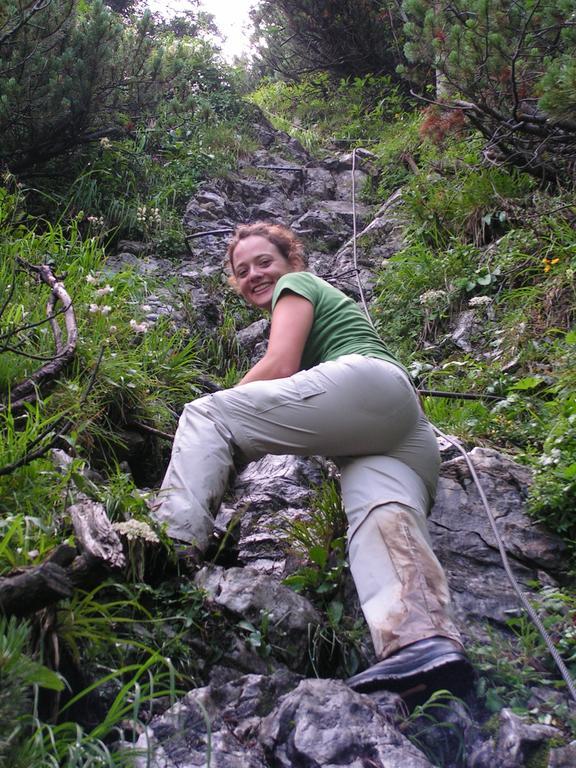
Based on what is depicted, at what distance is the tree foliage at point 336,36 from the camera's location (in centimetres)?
1053

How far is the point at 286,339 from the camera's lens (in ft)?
9.98

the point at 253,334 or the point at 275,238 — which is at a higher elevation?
the point at 275,238

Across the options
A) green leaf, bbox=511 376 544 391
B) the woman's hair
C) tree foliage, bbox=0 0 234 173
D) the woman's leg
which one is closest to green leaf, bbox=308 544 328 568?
the woman's leg

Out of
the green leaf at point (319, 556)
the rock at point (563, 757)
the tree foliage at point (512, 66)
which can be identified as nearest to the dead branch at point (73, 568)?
the green leaf at point (319, 556)

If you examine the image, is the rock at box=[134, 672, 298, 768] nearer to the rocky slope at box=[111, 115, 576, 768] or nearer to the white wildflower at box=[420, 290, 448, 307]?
the rocky slope at box=[111, 115, 576, 768]

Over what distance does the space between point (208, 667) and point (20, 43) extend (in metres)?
5.67

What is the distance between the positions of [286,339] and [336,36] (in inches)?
379

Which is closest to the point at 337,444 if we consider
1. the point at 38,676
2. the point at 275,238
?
the point at 275,238

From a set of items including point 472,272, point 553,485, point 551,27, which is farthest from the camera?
point 472,272

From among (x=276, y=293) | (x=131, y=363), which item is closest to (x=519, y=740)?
(x=276, y=293)

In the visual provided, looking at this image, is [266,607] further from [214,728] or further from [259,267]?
[259,267]

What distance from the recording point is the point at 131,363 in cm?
412

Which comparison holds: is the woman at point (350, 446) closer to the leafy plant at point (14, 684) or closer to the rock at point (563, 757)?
the rock at point (563, 757)

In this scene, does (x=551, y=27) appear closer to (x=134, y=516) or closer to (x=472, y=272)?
(x=472, y=272)
